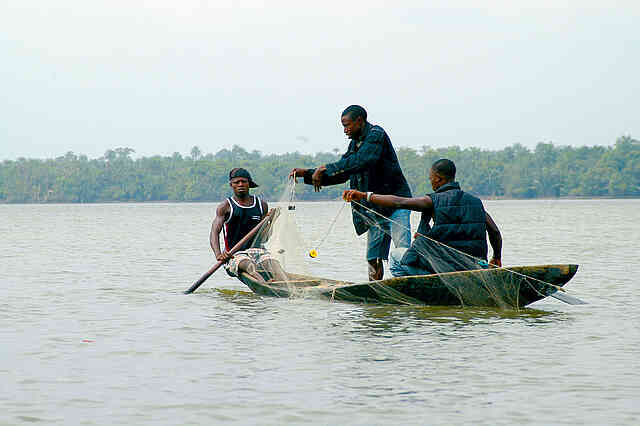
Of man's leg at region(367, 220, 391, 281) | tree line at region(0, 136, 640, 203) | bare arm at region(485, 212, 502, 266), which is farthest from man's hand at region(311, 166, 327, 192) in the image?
tree line at region(0, 136, 640, 203)

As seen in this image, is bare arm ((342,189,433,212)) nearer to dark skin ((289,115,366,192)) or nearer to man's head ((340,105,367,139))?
dark skin ((289,115,366,192))

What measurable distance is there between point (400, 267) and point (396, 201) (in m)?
0.80

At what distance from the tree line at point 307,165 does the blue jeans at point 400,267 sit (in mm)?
105058

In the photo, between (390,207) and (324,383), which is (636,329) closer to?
(390,207)

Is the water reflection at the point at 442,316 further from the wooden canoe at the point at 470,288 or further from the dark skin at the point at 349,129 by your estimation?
the dark skin at the point at 349,129

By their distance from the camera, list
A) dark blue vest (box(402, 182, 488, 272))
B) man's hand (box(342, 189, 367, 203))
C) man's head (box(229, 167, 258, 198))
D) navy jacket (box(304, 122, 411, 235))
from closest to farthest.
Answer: dark blue vest (box(402, 182, 488, 272)) < man's hand (box(342, 189, 367, 203)) < navy jacket (box(304, 122, 411, 235)) < man's head (box(229, 167, 258, 198))

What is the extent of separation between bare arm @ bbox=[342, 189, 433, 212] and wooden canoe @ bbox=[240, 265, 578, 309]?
67 cm

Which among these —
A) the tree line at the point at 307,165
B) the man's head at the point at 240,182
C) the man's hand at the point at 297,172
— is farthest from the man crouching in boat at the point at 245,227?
the tree line at the point at 307,165

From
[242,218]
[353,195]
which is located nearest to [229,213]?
[242,218]

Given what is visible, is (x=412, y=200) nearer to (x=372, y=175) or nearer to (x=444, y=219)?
(x=444, y=219)

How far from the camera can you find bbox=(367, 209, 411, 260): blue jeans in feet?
28.4

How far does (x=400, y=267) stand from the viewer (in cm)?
864

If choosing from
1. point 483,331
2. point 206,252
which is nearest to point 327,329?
point 483,331

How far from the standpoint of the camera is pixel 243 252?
1038cm
